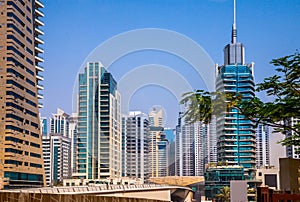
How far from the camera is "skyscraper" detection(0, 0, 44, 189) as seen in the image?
85.1ft

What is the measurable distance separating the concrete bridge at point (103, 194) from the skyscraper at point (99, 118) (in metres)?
1.13

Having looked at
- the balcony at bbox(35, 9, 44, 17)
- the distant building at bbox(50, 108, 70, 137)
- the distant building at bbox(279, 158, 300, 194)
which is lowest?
the distant building at bbox(279, 158, 300, 194)

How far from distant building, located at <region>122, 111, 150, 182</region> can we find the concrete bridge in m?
0.81

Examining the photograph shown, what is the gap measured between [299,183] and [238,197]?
2.38 meters

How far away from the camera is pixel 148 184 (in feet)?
63.2

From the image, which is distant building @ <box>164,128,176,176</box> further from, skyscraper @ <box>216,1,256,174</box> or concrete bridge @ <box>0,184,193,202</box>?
skyscraper @ <box>216,1,256,174</box>

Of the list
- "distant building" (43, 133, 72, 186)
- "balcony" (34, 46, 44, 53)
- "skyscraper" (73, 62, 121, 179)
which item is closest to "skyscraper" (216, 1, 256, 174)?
"balcony" (34, 46, 44, 53)

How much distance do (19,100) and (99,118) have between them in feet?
41.1

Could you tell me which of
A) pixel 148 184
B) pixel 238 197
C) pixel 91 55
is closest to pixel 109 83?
pixel 91 55

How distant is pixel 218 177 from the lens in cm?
2977

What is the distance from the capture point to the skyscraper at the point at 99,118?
14586mm

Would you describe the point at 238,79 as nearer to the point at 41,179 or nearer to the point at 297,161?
the point at 41,179

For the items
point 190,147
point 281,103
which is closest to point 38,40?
point 190,147

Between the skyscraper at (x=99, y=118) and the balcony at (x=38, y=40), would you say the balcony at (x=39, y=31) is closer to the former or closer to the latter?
the balcony at (x=38, y=40)
